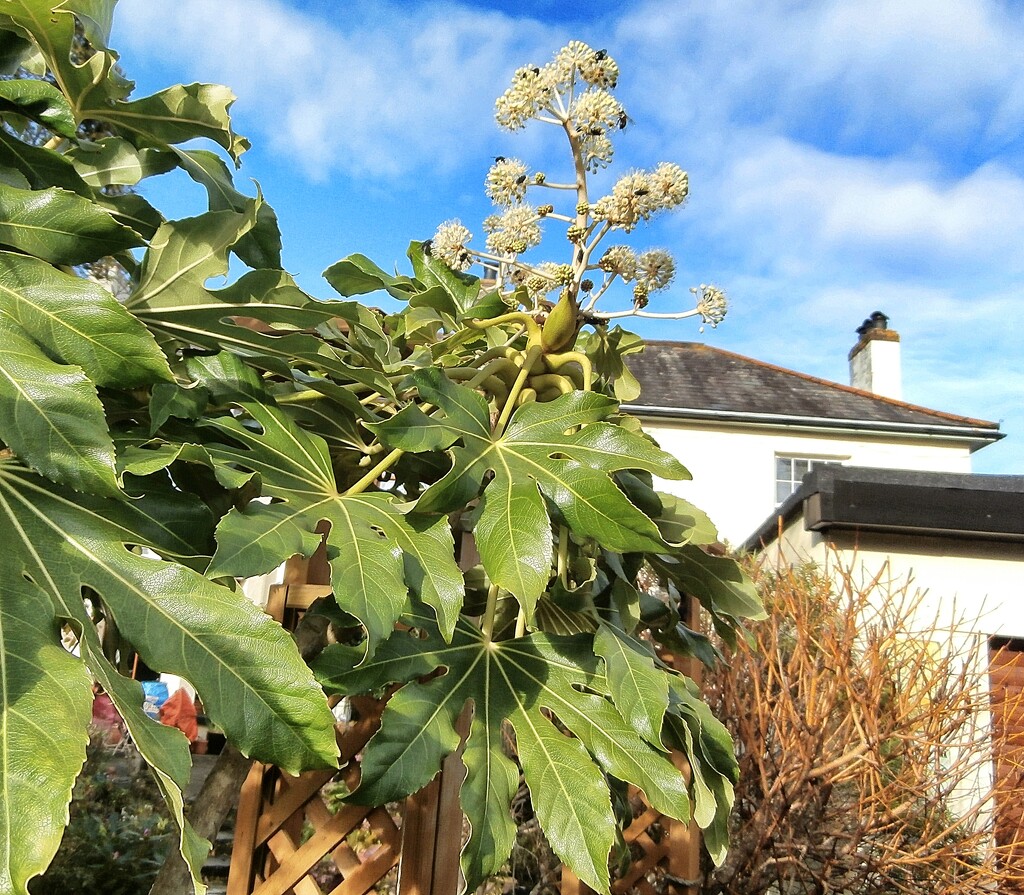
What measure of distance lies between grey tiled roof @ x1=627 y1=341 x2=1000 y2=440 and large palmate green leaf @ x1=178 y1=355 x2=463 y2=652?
→ 10.7 m

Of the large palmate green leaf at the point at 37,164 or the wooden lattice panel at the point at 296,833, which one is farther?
the wooden lattice panel at the point at 296,833

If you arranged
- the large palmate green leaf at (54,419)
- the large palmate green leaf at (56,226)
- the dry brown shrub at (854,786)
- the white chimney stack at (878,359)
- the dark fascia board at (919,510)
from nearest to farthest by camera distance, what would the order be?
the large palmate green leaf at (54,419), the large palmate green leaf at (56,226), the dry brown shrub at (854,786), the dark fascia board at (919,510), the white chimney stack at (878,359)

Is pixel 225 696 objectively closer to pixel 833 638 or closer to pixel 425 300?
pixel 425 300

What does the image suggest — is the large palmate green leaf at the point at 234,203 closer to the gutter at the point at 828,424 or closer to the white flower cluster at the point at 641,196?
the white flower cluster at the point at 641,196

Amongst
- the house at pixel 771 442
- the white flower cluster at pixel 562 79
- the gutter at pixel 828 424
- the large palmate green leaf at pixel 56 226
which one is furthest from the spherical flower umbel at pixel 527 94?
the gutter at pixel 828 424

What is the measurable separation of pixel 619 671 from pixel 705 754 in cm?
27

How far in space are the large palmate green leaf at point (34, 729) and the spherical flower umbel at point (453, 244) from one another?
91cm

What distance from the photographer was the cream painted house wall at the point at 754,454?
12.5 meters

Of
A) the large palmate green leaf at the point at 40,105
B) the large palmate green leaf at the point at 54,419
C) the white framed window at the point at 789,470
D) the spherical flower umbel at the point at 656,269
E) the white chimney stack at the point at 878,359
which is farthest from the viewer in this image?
the white chimney stack at the point at 878,359

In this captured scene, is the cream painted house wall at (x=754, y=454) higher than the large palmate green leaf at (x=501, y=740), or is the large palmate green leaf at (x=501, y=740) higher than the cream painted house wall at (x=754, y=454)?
the cream painted house wall at (x=754, y=454)

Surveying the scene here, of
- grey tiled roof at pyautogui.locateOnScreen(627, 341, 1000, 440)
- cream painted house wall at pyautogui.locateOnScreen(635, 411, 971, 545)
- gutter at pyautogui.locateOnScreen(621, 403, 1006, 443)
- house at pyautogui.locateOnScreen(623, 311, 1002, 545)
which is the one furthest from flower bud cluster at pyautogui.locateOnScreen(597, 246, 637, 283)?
cream painted house wall at pyautogui.locateOnScreen(635, 411, 971, 545)

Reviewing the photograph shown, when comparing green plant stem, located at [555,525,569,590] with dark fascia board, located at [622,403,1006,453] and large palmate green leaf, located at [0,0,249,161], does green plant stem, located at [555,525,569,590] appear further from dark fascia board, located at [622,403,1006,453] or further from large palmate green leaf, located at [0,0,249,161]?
dark fascia board, located at [622,403,1006,453]

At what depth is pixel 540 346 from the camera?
3.97 feet

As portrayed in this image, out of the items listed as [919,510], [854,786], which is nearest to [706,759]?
[854,786]
